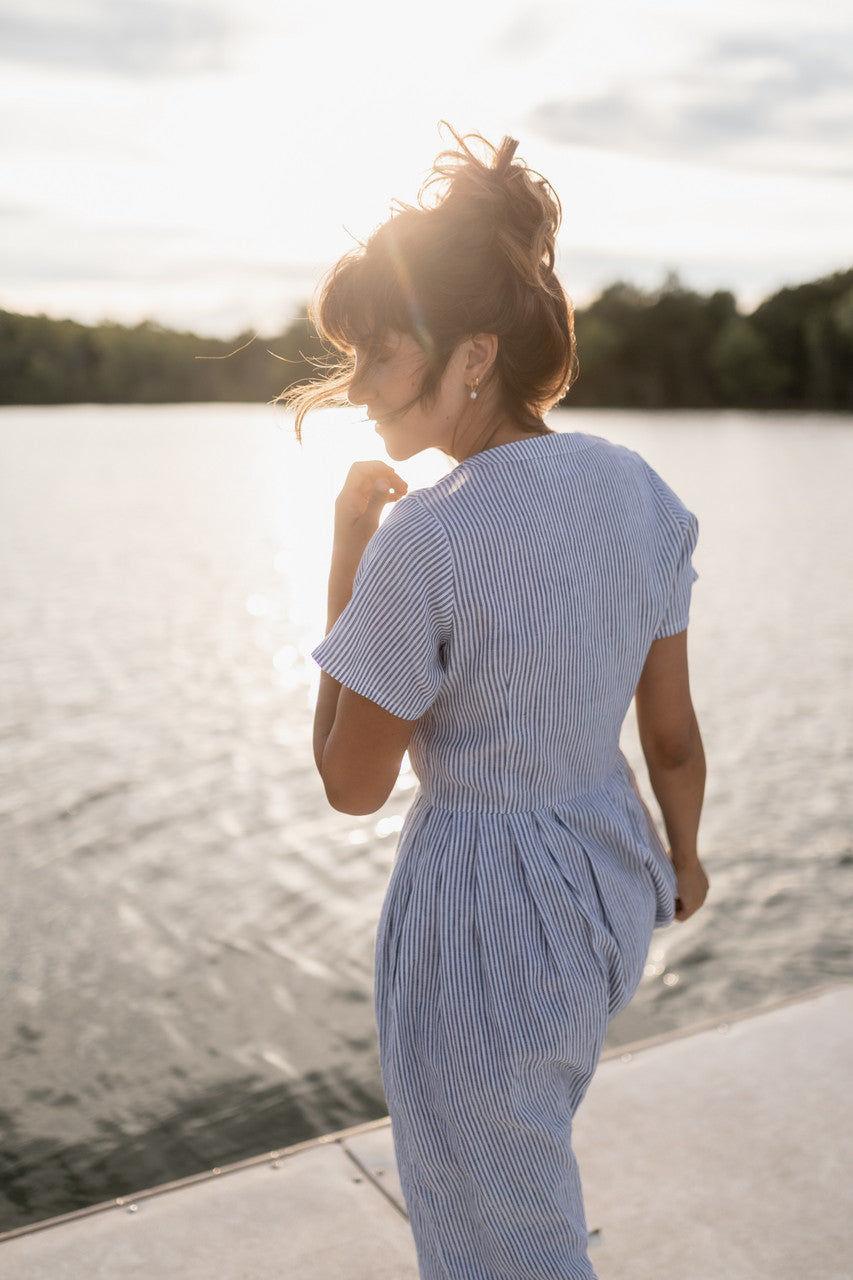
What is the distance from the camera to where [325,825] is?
5.07 metres

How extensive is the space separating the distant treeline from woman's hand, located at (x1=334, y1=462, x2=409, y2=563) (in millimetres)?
41804

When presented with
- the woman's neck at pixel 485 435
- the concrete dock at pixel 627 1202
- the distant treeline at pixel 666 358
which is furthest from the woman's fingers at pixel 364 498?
the distant treeline at pixel 666 358

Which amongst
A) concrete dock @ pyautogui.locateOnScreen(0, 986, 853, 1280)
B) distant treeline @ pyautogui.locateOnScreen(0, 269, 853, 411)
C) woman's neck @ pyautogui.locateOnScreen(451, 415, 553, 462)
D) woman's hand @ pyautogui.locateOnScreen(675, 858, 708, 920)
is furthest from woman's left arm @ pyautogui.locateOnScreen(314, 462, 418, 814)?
distant treeline @ pyautogui.locateOnScreen(0, 269, 853, 411)

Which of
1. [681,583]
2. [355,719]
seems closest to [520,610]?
[355,719]

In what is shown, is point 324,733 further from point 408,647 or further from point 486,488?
point 486,488

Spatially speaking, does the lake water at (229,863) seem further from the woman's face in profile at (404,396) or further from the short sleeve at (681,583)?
A: the short sleeve at (681,583)

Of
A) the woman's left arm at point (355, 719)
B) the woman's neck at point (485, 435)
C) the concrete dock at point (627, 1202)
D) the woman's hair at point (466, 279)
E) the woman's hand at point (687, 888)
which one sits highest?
the woman's hair at point (466, 279)

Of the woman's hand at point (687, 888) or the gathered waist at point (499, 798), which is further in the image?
the woman's hand at point (687, 888)

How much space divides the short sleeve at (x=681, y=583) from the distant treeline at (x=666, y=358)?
41.9m

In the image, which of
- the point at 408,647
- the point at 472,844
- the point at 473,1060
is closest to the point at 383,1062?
the point at 473,1060

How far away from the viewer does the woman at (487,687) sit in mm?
1237

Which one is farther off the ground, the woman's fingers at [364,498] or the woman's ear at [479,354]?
Answer: the woman's ear at [479,354]

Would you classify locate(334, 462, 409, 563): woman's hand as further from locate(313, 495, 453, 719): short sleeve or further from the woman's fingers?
locate(313, 495, 453, 719): short sleeve

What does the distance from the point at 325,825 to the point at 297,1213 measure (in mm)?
2931
